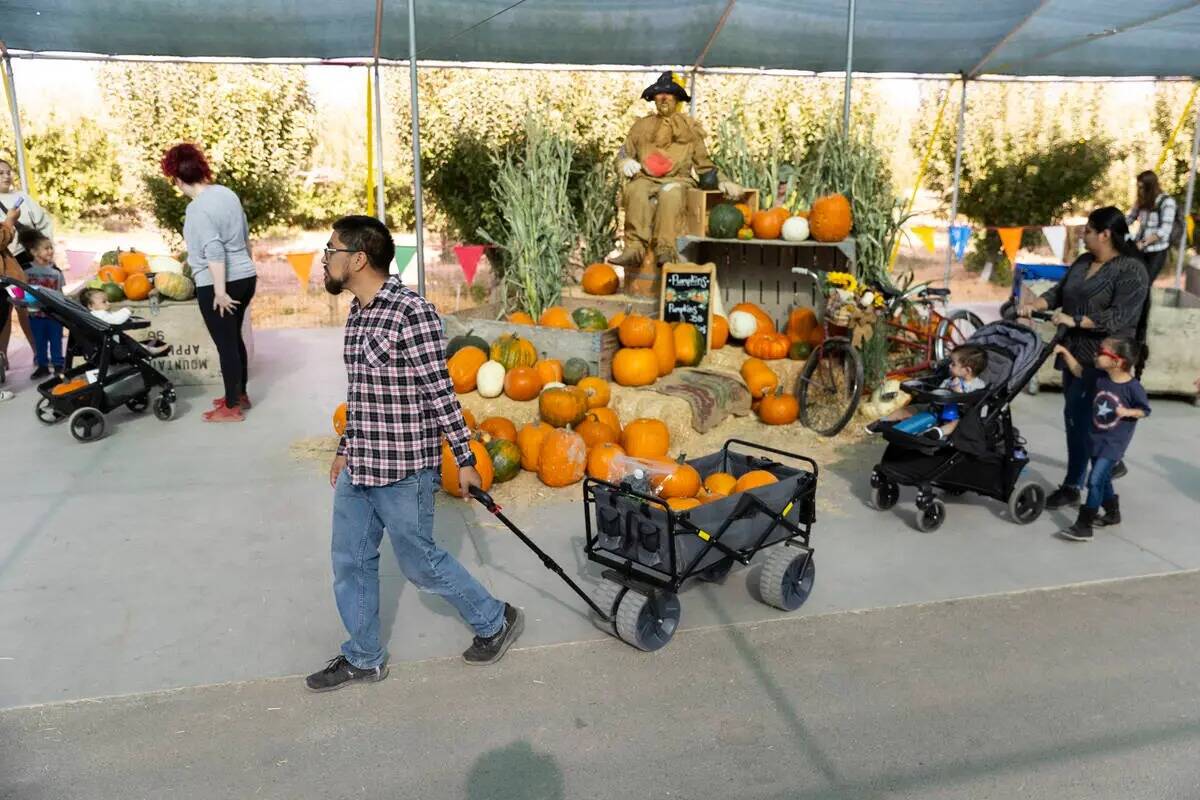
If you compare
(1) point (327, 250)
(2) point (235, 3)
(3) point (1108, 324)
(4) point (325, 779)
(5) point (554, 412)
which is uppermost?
(2) point (235, 3)

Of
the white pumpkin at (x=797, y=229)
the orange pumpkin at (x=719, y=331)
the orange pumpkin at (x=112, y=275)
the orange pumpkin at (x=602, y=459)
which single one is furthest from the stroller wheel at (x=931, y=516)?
the orange pumpkin at (x=112, y=275)

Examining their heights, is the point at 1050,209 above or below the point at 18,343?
above

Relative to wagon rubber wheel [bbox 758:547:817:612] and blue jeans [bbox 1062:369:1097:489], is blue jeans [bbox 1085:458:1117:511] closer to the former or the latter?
blue jeans [bbox 1062:369:1097:489]

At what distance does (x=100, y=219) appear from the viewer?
18.7m

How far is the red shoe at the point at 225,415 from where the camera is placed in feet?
24.1

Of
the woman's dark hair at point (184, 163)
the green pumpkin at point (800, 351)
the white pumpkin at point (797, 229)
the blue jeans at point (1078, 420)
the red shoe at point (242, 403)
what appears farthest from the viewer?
the white pumpkin at point (797, 229)

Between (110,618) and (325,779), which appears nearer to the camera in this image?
(325,779)

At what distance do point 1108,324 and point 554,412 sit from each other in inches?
125

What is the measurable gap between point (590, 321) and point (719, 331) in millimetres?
1297

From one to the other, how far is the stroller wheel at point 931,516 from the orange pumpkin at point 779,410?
200 cm

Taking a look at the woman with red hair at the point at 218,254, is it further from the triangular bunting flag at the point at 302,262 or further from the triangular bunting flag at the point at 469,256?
the triangular bunting flag at the point at 302,262

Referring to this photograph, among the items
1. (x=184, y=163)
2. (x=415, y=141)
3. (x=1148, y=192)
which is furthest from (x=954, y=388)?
(x=184, y=163)

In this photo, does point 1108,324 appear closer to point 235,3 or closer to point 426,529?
point 426,529

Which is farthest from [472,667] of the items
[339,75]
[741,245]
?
[339,75]
